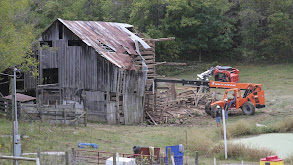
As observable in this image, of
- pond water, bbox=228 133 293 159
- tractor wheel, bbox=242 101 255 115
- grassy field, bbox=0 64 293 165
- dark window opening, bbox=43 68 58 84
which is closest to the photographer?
grassy field, bbox=0 64 293 165

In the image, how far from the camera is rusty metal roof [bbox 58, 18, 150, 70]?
3294 cm

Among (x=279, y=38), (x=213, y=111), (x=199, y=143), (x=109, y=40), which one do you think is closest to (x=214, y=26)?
(x=279, y=38)

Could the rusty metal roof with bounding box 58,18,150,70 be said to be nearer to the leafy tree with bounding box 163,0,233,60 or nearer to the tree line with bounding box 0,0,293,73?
the tree line with bounding box 0,0,293,73

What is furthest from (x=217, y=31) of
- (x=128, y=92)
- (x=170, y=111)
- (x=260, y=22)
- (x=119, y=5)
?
(x=128, y=92)

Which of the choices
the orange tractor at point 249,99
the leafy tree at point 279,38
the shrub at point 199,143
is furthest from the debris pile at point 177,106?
the leafy tree at point 279,38

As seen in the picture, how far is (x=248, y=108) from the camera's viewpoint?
110ft

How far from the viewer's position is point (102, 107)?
108ft

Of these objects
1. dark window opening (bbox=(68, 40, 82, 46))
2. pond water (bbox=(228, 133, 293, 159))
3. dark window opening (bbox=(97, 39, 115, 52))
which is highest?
dark window opening (bbox=(68, 40, 82, 46))

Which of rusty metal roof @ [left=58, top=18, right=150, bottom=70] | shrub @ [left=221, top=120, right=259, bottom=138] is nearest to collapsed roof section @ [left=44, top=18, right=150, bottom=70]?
rusty metal roof @ [left=58, top=18, right=150, bottom=70]

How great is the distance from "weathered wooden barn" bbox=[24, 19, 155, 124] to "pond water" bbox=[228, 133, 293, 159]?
986cm

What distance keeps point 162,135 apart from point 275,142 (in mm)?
6524

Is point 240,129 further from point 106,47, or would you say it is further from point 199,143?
point 106,47

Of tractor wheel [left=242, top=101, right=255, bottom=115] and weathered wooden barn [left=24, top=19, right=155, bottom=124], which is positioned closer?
weathered wooden barn [left=24, top=19, right=155, bottom=124]

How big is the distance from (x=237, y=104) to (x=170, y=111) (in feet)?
18.6
